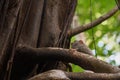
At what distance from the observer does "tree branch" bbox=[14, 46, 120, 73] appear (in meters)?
1.57

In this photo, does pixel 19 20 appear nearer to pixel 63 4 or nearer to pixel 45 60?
pixel 45 60

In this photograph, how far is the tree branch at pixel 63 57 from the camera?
1569mm

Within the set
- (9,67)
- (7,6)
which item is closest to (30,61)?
(9,67)

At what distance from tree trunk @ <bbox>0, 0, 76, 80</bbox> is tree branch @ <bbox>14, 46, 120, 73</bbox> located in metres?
0.04

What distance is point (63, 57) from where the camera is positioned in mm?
1629

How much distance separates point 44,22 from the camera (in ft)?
6.13

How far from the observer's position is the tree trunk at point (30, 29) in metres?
1.57

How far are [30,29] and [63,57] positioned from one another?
273mm

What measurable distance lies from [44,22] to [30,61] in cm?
26

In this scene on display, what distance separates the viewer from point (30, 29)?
1797 millimetres

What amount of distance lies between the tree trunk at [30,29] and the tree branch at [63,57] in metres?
0.04

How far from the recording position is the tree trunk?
157 cm

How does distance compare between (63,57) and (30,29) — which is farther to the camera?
(30,29)

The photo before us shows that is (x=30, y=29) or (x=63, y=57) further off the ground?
(x=30, y=29)
